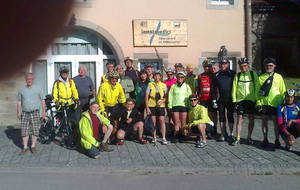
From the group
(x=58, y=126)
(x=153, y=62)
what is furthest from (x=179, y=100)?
(x=153, y=62)

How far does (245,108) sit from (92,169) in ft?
10.7

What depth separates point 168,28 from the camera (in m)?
11.2

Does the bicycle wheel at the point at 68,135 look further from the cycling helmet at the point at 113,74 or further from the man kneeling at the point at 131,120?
the cycling helmet at the point at 113,74

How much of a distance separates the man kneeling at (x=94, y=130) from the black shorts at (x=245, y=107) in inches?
98.7

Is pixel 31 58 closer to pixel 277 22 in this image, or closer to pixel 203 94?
pixel 203 94

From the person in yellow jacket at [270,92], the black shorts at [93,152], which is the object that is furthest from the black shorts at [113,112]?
the person in yellow jacket at [270,92]

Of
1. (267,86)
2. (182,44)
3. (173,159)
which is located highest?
(182,44)


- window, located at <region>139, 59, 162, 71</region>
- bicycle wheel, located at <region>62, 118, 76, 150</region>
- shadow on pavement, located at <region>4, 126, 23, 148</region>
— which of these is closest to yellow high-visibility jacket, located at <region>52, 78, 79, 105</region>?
bicycle wheel, located at <region>62, 118, 76, 150</region>

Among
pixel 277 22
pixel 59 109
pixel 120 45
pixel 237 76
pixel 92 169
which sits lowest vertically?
pixel 92 169

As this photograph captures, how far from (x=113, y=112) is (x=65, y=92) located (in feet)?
3.49

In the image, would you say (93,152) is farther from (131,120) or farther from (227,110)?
(227,110)

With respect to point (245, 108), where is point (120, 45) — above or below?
above

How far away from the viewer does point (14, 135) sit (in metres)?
9.66

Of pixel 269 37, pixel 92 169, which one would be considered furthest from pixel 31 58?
pixel 269 37
